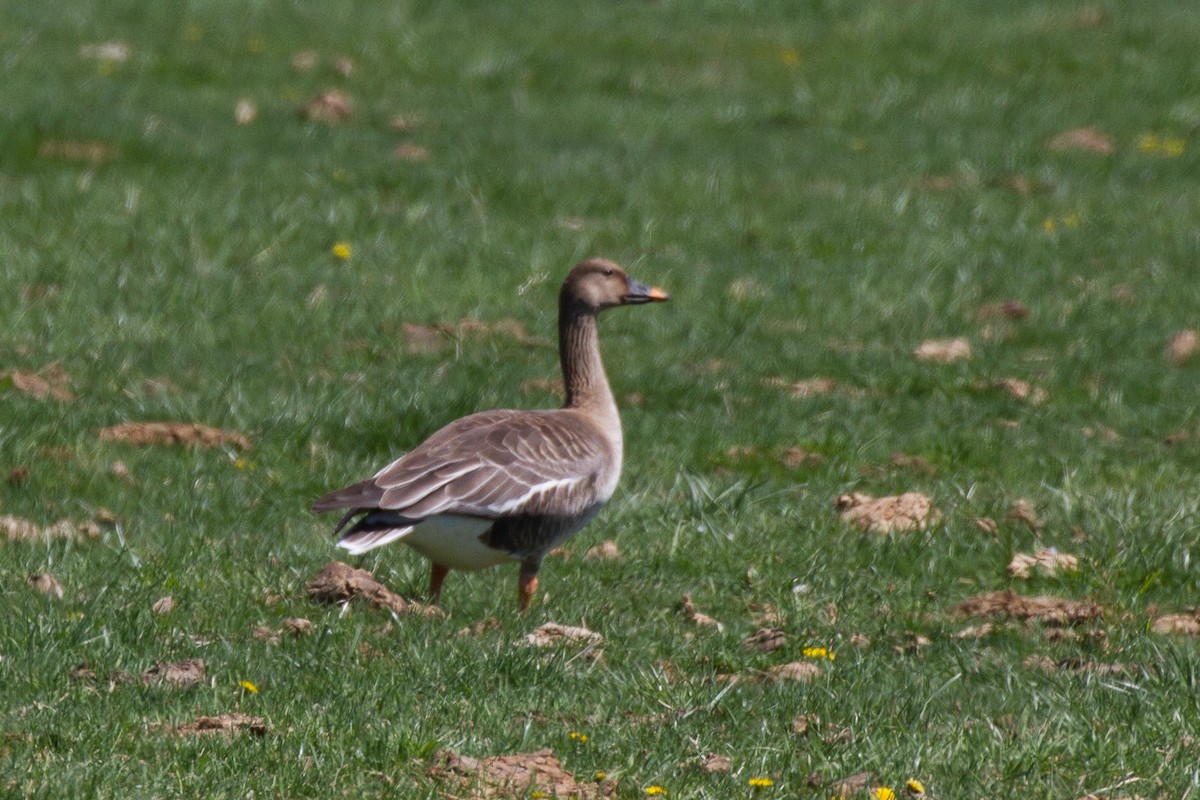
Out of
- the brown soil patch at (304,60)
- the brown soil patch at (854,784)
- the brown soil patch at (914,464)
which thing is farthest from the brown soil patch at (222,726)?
the brown soil patch at (304,60)

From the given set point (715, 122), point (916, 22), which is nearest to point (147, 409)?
point (715, 122)

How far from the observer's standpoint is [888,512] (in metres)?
8.15

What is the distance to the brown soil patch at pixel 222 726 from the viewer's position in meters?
5.14

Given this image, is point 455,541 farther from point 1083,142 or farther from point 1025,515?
point 1083,142

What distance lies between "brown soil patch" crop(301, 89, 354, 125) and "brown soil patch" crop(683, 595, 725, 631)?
31.6 feet

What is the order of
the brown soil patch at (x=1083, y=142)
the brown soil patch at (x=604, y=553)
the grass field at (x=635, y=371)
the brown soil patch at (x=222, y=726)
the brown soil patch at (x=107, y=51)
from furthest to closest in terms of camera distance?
the brown soil patch at (x=107, y=51)
the brown soil patch at (x=1083, y=142)
the brown soil patch at (x=604, y=553)
the grass field at (x=635, y=371)
the brown soil patch at (x=222, y=726)

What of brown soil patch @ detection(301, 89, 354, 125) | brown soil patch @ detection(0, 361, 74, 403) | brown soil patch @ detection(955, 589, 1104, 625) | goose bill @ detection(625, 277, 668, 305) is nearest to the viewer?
brown soil patch @ detection(955, 589, 1104, 625)

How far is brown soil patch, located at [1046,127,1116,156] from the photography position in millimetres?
16500

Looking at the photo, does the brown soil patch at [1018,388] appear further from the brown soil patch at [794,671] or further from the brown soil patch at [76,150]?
the brown soil patch at [76,150]

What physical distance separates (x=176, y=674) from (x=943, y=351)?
680 centimetres

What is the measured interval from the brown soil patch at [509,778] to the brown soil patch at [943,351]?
6686mm

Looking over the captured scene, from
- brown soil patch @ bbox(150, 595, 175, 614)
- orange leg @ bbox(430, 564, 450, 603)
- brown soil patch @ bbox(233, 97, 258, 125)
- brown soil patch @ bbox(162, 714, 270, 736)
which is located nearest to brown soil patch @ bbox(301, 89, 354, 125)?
brown soil patch @ bbox(233, 97, 258, 125)

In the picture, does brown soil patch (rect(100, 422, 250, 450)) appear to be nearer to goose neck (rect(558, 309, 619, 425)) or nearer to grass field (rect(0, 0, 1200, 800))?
grass field (rect(0, 0, 1200, 800))

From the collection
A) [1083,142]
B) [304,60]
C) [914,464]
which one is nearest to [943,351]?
[914,464]
